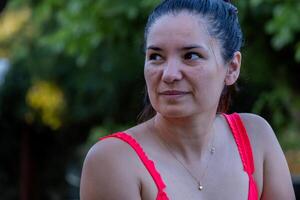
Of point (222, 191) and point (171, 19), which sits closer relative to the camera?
point (171, 19)

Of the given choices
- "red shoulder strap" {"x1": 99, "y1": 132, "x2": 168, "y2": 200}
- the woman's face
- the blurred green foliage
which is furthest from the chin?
the blurred green foliage

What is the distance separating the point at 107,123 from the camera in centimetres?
736

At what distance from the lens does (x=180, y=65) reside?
6.75 feet

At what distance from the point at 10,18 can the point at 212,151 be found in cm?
874

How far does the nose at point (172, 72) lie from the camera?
6.71 feet

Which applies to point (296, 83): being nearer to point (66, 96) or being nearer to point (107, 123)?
point (107, 123)

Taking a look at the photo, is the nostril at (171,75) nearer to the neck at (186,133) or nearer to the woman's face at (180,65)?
the woman's face at (180,65)

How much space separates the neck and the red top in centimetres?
11

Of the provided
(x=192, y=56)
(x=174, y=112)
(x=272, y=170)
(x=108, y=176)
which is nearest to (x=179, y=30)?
(x=192, y=56)

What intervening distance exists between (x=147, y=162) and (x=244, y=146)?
366 mm

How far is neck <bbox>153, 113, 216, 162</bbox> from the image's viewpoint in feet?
7.25

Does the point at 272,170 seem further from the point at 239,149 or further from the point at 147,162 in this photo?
the point at 147,162

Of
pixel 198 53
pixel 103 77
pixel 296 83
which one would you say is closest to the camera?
pixel 198 53

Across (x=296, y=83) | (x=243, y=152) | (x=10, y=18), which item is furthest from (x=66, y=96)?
(x=243, y=152)
